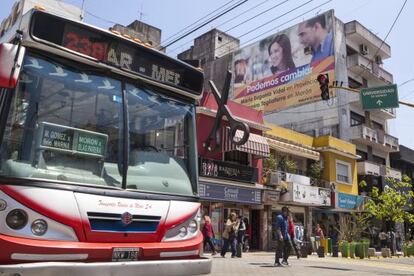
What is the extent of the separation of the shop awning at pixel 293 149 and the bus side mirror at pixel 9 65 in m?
22.7

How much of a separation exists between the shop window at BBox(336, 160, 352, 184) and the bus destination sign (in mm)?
28790

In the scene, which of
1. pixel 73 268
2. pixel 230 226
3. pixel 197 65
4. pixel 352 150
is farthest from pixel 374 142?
pixel 73 268

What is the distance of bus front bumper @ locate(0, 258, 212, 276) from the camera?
155 inches

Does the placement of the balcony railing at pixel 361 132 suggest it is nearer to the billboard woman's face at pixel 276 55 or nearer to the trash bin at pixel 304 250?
the billboard woman's face at pixel 276 55

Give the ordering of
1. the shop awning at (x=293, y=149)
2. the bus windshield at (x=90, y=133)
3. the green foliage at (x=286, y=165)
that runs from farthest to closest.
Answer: the green foliage at (x=286, y=165) < the shop awning at (x=293, y=149) < the bus windshield at (x=90, y=133)

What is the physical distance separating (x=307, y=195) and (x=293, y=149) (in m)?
2.97

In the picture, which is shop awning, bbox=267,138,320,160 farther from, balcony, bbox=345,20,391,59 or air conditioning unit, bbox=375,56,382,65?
air conditioning unit, bbox=375,56,382,65

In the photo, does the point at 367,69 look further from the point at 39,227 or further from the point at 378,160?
the point at 39,227

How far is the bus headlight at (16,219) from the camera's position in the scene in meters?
4.15

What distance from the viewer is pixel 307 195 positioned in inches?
1108

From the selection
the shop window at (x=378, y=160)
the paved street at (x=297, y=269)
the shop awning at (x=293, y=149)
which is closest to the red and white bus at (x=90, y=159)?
the paved street at (x=297, y=269)

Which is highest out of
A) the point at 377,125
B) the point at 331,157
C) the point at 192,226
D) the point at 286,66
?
the point at 286,66

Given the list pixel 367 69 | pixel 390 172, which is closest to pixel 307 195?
pixel 390 172

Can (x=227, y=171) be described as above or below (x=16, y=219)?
above
